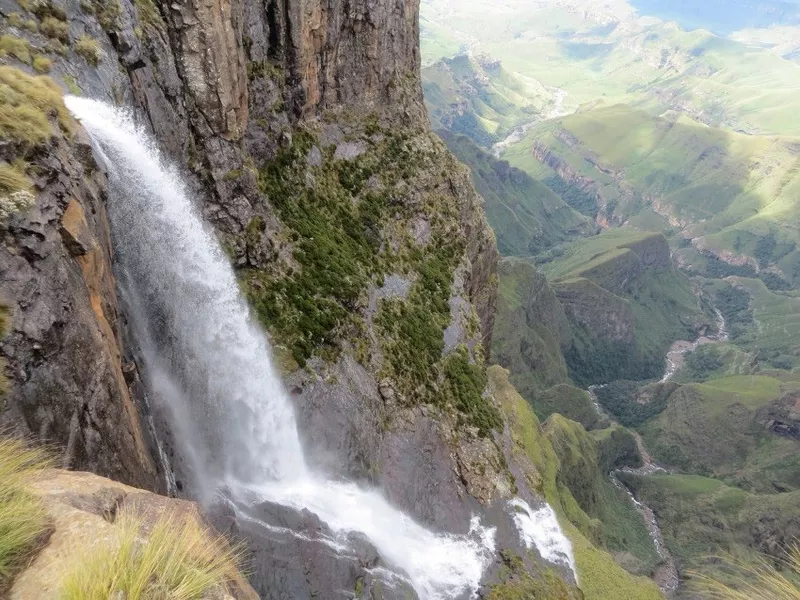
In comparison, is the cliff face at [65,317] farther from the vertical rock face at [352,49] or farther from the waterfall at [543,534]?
the waterfall at [543,534]

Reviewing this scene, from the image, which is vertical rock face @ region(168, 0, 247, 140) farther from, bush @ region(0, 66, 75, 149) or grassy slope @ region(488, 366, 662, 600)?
grassy slope @ region(488, 366, 662, 600)

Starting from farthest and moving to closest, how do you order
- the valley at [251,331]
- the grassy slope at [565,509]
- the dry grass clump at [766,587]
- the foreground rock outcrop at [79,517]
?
the grassy slope at [565,509] → the valley at [251,331] → the dry grass clump at [766,587] → the foreground rock outcrop at [79,517]

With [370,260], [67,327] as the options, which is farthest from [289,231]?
[67,327]

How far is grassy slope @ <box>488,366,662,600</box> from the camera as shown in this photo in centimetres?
5069

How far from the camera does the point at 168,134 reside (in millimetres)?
33375

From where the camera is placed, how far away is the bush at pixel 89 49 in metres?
25.2

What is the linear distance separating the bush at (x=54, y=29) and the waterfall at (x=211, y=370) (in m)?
3.33

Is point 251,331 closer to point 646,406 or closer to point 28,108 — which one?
point 28,108

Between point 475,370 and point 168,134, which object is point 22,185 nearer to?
point 168,134

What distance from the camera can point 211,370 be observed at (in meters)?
32.1

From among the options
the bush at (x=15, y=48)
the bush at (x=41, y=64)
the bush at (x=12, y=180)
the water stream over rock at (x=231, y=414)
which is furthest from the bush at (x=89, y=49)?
the bush at (x=12, y=180)

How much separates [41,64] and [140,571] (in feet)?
77.2

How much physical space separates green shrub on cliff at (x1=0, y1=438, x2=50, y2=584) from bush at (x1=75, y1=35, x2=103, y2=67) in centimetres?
2325

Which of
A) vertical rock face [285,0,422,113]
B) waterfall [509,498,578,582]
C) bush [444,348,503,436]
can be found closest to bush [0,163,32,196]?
vertical rock face [285,0,422,113]
